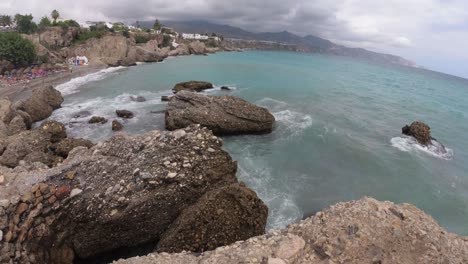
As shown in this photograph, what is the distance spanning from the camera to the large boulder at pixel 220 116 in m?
29.3

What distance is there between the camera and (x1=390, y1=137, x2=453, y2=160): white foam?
30.8 meters

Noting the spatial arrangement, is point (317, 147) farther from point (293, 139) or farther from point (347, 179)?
point (347, 179)

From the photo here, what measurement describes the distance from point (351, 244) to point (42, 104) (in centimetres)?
3688

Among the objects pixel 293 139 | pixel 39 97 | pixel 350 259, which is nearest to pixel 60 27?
pixel 39 97

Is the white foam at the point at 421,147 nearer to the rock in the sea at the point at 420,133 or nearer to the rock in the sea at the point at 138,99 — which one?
the rock in the sea at the point at 420,133

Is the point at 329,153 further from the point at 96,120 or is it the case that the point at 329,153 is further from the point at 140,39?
the point at 140,39

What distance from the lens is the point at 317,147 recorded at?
95.5 ft

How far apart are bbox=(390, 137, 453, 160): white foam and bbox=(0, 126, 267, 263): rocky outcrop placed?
2556cm

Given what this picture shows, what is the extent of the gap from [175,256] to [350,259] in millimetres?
5722

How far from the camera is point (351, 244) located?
8.87m

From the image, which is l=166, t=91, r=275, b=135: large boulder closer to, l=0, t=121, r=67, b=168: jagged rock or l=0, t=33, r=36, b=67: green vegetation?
l=0, t=121, r=67, b=168: jagged rock

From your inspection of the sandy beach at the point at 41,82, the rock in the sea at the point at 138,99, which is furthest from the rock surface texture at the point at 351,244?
the sandy beach at the point at 41,82

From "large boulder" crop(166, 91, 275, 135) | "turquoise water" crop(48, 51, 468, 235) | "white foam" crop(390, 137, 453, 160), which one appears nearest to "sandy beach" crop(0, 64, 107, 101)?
"turquoise water" crop(48, 51, 468, 235)

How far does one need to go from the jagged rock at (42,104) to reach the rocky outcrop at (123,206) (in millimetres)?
22694
